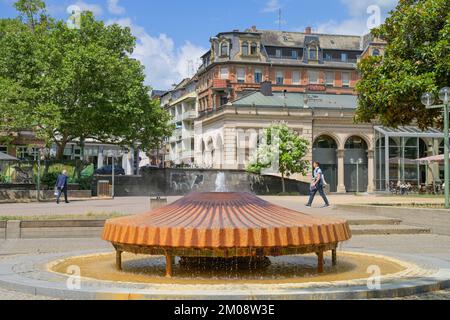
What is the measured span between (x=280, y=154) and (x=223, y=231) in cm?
4269

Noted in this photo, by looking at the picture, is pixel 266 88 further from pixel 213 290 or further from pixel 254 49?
pixel 213 290

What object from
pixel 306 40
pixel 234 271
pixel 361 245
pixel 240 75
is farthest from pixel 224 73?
pixel 234 271

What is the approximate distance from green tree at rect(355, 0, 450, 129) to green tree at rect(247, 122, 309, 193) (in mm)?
26585

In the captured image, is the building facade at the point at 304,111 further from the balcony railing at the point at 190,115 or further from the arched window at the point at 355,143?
the balcony railing at the point at 190,115

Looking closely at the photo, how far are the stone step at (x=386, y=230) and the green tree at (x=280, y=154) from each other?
3278 centimetres

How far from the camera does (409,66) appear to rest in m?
20.4

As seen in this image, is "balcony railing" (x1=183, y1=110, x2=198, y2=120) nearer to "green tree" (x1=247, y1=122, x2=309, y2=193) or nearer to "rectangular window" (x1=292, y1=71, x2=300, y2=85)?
"rectangular window" (x1=292, y1=71, x2=300, y2=85)

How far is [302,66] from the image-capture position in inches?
3110

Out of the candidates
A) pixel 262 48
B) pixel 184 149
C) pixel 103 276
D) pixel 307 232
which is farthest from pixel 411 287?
pixel 184 149

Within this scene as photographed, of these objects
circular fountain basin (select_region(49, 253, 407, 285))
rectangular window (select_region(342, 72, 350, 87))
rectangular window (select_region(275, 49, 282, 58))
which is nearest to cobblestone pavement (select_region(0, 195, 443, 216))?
circular fountain basin (select_region(49, 253, 407, 285))

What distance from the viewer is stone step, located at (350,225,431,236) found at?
15409 mm

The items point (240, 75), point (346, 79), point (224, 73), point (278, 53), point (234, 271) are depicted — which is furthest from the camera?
point (346, 79)
